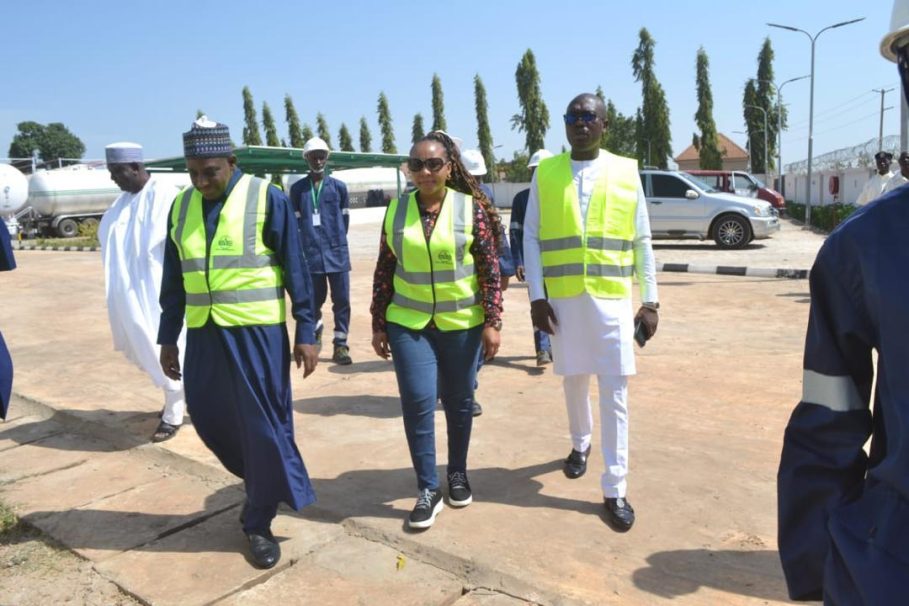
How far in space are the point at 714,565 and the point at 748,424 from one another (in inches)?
79.0

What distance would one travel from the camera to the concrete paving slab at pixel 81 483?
4.24 meters

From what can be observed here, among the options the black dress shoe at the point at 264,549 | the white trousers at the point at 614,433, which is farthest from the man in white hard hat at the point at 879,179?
the black dress shoe at the point at 264,549

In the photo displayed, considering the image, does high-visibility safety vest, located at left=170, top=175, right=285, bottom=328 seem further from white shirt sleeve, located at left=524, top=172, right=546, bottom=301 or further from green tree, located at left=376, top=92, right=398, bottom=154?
green tree, located at left=376, top=92, right=398, bottom=154

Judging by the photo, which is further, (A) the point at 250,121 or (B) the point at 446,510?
(A) the point at 250,121

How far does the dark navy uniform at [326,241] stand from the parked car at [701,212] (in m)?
10.8

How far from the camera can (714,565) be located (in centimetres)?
325

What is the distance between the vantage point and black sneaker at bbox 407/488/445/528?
366 centimetres

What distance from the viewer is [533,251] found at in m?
4.01

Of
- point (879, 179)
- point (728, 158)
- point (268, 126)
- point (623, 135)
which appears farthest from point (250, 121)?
point (879, 179)

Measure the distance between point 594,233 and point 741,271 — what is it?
371 inches

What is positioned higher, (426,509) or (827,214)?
(827,214)

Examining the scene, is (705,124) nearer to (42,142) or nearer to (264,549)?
(264,549)

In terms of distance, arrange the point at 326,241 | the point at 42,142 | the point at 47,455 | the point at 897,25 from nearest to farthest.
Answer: the point at 897,25 < the point at 47,455 < the point at 326,241 < the point at 42,142

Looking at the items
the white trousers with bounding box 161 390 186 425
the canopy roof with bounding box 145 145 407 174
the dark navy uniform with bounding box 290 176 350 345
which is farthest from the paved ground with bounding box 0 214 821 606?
the canopy roof with bounding box 145 145 407 174
